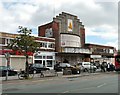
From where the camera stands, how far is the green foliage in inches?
1133

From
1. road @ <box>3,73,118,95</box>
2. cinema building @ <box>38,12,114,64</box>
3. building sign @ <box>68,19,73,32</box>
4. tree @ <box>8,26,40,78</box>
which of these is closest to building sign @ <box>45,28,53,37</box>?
cinema building @ <box>38,12,114,64</box>

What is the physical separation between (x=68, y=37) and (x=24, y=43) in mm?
38678

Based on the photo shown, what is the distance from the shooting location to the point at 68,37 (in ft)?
220

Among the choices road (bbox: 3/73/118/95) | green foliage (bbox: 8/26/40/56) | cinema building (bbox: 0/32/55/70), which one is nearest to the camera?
road (bbox: 3/73/118/95)

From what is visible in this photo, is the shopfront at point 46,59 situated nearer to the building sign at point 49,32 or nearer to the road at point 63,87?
the building sign at point 49,32

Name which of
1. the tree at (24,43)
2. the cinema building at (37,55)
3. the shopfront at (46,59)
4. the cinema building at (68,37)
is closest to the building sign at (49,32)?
the cinema building at (68,37)

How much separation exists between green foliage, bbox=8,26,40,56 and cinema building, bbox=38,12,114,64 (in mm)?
33290

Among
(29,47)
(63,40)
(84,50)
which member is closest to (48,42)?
(63,40)

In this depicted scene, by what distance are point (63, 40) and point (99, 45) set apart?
1856cm

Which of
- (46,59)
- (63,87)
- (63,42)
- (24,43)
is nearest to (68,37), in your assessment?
(63,42)

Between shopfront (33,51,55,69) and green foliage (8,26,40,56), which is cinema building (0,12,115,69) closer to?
shopfront (33,51,55,69)

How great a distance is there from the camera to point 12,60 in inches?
1992

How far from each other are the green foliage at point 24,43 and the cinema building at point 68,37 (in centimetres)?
3329

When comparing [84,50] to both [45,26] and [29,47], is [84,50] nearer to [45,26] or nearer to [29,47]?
[45,26]
